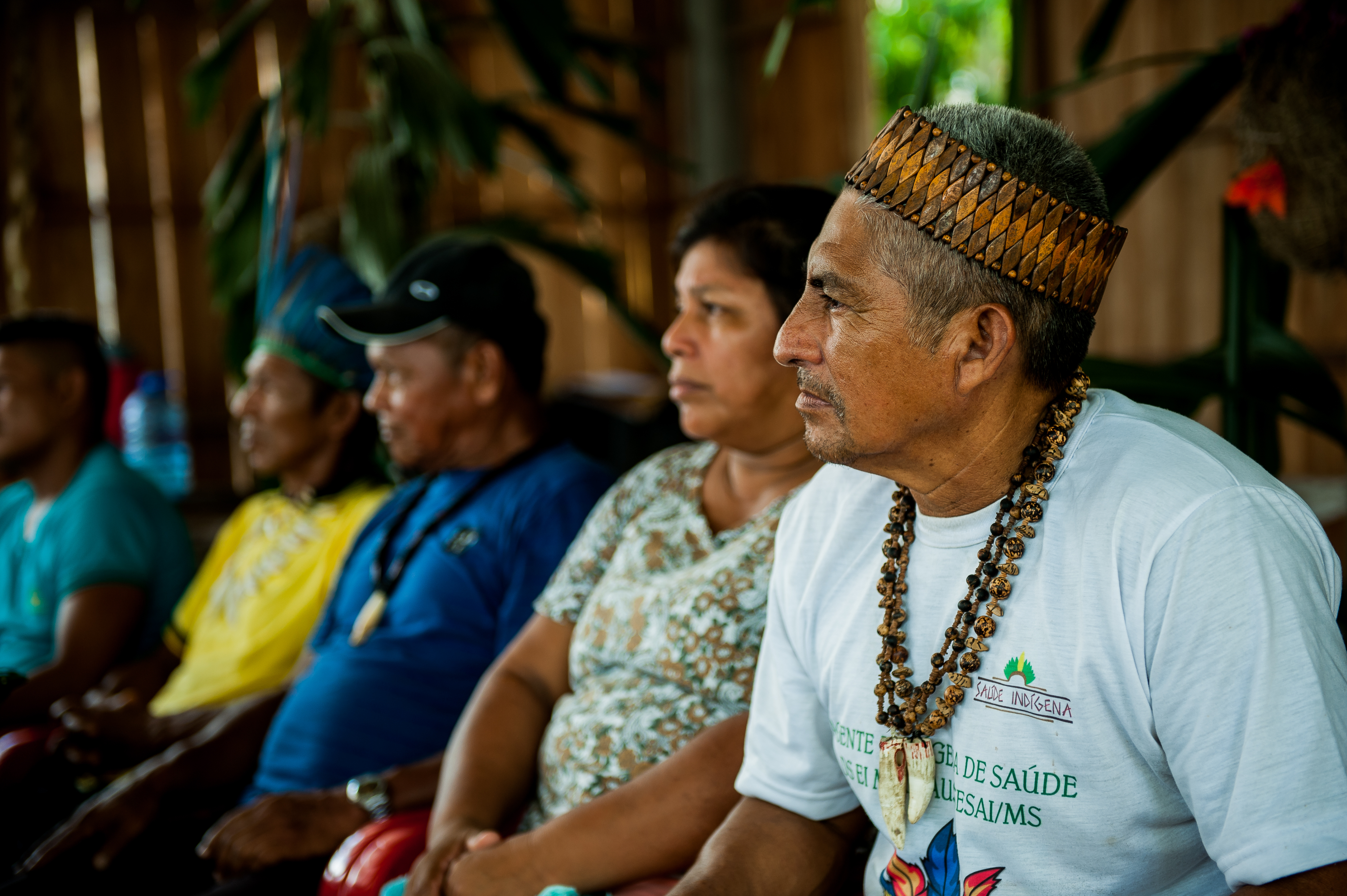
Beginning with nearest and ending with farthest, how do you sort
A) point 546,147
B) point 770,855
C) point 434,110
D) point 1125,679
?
1. point 1125,679
2. point 770,855
3. point 434,110
4. point 546,147

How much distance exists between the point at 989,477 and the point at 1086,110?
15.0ft

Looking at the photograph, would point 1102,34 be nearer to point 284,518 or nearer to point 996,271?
point 996,271

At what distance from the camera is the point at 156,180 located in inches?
254

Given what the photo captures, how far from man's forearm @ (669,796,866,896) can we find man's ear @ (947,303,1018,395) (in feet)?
1.73

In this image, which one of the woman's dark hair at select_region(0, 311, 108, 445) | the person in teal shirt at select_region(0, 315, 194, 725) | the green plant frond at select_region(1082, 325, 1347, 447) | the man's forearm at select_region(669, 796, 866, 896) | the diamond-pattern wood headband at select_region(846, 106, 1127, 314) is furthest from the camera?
the woman's dark hair at select_region(0, 311, 108, 445)

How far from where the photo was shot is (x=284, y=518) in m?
2.57

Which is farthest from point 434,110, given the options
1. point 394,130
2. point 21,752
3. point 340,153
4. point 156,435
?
point 340,153

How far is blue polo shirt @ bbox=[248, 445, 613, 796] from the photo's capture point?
1.97 metres

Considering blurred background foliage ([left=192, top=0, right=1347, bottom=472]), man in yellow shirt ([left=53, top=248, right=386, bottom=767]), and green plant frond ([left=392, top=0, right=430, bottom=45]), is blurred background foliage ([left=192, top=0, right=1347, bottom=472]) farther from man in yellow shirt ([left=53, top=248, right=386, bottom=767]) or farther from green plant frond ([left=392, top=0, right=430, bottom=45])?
man in yellow shirt ([left=53, top=248, right=386, bottom=767])

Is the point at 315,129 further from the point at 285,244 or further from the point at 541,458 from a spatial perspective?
the point at 541,458

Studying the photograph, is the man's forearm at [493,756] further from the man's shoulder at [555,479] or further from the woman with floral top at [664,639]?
the man's shoulder at [555,479]

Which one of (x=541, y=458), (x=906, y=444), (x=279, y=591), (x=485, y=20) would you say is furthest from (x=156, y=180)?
(x=906, y=444)

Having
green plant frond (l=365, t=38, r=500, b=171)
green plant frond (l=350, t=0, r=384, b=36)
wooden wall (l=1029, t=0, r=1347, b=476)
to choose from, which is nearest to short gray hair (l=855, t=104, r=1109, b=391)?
green plant frond (l=365, t=38, r=500, b=171)

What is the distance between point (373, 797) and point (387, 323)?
33.8 inches
